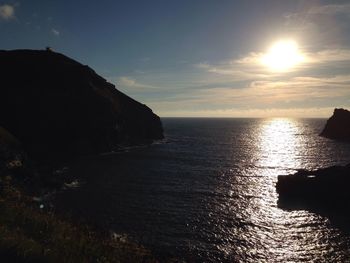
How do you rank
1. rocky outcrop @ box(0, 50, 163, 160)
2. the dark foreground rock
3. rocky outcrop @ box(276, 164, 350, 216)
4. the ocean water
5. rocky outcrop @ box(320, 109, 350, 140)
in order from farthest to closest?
rocky outcrop @ box(320, 109, 350, 140), rocky outcrop @ box(0, 50, 163, 160), rocky outcrop @ box(276, 164, 350, 216), the dark foreground rock, the ocean water

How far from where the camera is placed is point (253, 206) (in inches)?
2093

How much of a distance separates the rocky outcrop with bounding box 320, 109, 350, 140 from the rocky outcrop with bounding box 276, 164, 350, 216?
13048cm

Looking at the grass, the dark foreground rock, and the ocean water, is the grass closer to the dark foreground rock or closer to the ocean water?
the ocean water

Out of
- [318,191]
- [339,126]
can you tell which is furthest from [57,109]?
[339,126]

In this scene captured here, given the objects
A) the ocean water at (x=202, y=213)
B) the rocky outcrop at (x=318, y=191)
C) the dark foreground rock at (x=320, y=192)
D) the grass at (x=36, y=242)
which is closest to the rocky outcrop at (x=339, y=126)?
the ocean water at (x=202, y=213)

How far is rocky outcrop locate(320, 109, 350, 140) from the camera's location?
590ft

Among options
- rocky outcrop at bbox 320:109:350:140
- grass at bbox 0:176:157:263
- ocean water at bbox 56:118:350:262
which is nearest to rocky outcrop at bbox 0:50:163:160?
ocean water at bbox 56:118:350:262

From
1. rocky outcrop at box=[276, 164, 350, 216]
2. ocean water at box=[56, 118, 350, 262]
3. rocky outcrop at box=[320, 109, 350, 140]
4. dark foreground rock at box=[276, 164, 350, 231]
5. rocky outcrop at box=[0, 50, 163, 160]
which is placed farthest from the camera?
rocky outcrop at box=[320, 109, 350, 140]

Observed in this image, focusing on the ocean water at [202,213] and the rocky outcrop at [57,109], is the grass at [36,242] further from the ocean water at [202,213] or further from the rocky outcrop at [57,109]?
the rocky outcrop at [57,109]

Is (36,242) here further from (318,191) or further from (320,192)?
(318,191)

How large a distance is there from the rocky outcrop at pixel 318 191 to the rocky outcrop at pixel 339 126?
130482mm

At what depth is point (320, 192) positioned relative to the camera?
5778cm

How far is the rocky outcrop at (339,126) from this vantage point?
180 metres

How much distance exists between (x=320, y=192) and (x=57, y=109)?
78686 mm
